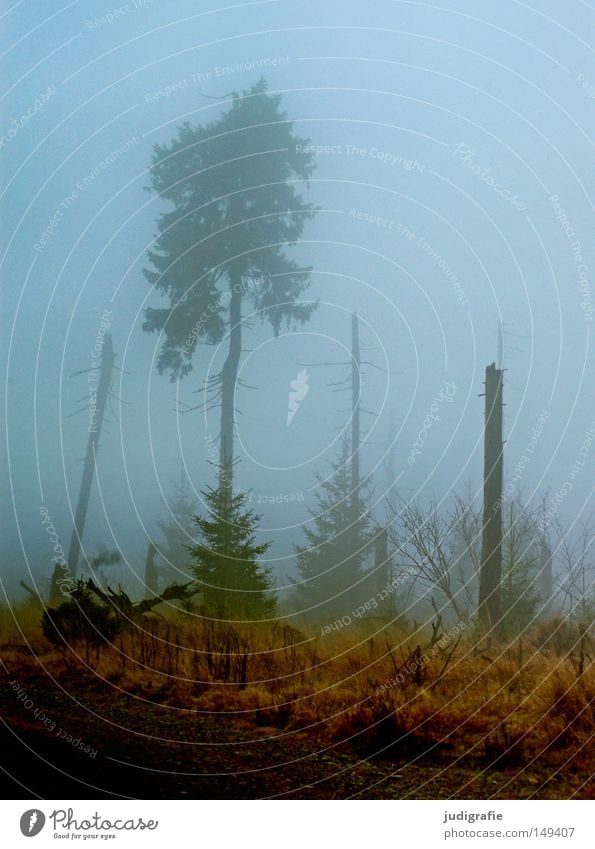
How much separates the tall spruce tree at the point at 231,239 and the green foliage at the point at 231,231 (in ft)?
0.07

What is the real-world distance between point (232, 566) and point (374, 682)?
399cm

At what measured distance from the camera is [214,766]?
5.75 metres

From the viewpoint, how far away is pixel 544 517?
1096cm

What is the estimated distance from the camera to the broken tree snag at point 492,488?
930 centimetres

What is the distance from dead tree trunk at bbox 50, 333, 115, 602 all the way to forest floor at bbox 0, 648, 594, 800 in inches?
255

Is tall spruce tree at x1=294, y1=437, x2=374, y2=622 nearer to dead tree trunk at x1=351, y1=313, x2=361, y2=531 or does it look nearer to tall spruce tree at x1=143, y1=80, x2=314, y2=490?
dead tree trunk at x1=351, y1=313, x2=361, y2=531

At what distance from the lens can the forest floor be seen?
5.55 meters

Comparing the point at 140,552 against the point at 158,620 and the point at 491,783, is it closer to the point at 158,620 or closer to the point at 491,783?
the point at 158,620

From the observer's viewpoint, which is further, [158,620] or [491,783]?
[158,620]

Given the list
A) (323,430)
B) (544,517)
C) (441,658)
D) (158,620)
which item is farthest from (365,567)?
(441,658)

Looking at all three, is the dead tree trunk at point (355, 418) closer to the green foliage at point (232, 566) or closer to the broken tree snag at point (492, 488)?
the green foliage at point (232, 566)

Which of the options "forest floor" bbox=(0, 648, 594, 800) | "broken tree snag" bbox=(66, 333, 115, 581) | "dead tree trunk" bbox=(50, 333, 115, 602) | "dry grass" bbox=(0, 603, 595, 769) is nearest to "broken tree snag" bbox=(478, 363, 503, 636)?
"dry grass" bbox=(0, 603, 595, 769)
